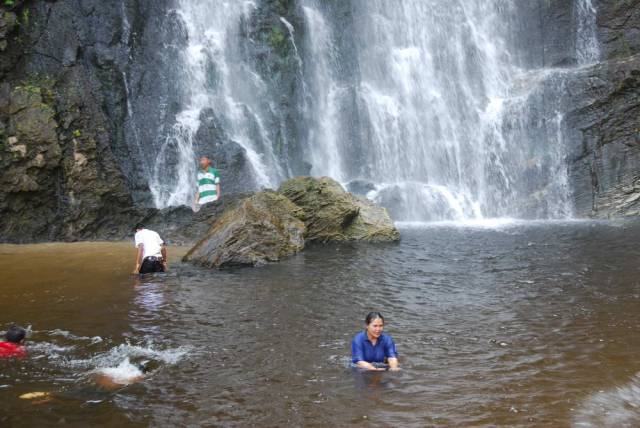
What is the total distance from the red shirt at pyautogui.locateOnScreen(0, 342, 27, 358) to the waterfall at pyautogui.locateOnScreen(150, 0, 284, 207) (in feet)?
52.9

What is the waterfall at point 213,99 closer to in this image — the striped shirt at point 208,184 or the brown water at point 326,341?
the striped shirt at point 208,184

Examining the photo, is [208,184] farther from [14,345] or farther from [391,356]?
[391,356]

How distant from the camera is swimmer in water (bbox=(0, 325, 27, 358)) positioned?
7059mm

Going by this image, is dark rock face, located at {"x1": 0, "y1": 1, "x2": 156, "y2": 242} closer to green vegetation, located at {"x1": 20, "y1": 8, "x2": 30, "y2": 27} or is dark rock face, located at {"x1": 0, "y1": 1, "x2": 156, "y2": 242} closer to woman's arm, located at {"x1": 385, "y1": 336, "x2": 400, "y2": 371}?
green vegetation, located at {"x1": 20, "y1": 8, "x2": 30, "y2": 27}

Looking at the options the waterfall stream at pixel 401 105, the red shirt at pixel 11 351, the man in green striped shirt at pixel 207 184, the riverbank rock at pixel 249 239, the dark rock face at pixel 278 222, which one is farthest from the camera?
the waterfall stream at pixel 401 105

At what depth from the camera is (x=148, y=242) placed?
40.8ft

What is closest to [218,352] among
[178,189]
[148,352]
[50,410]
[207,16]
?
[148,352]

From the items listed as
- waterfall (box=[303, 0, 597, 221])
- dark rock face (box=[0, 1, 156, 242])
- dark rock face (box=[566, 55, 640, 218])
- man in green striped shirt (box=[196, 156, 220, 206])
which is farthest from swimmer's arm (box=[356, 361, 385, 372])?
dark rock face (box=[566, 55, 640, 218])

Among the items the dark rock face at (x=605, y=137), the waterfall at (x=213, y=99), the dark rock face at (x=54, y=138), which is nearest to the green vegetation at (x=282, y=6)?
the waterfall at (x=213, y=99)

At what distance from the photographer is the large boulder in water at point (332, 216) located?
1820 centimetres

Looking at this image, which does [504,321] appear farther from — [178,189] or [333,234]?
[178,189]

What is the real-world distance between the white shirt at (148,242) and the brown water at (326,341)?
702 millimetres

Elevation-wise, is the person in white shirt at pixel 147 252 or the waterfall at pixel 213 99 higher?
the waterfall at pixel 213 99

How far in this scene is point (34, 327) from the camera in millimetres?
8320
